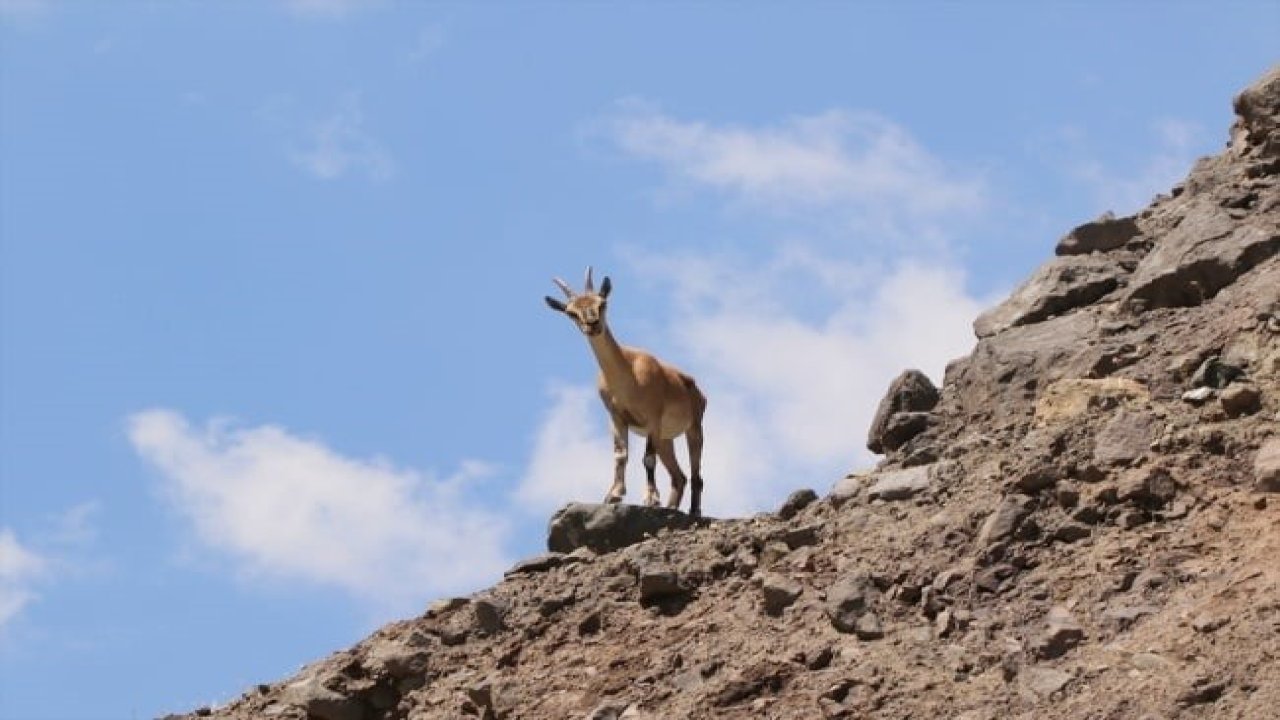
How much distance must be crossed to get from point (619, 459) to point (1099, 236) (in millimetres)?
5519

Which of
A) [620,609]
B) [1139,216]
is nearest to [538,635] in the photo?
[620,609]

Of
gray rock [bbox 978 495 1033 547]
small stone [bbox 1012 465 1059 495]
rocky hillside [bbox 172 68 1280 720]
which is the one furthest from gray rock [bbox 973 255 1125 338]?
gray rock [bbox 978 495 1033 547]

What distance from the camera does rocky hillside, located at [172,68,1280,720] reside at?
15305 mm

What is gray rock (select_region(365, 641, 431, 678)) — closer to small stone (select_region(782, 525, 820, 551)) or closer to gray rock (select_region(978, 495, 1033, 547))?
small stone (select_region(782, 525, 820, 551))

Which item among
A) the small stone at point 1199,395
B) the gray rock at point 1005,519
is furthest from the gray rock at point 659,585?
the small stone at point 1199,395

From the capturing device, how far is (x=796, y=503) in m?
20.2

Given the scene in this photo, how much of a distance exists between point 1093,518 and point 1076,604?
3.70 ft

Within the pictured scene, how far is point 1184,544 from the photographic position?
1620 cm

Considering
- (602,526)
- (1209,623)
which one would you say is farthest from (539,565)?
(1209,623)

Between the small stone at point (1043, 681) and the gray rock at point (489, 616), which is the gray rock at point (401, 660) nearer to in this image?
the gray rock at point (489, 616)

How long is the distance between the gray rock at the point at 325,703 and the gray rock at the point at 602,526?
8.66 feet

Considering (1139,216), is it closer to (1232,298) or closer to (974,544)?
(1232,298)

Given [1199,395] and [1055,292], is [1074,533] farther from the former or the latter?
[1055,292]

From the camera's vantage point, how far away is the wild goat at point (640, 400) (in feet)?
80.4
